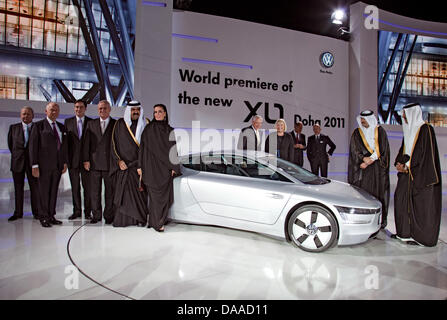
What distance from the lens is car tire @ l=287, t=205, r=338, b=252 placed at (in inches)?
118

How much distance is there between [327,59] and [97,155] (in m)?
6.76

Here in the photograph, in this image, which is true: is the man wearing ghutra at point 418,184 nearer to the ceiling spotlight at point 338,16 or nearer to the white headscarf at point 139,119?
the white headscarf at point 139,119

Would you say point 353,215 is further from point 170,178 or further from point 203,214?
point 170,178

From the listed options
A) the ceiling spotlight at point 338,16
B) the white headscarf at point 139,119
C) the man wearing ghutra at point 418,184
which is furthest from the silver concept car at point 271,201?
the ceiling spotlight at point 338,16

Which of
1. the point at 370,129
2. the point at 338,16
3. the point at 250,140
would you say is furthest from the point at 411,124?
the point at 338,16

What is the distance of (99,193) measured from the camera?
13.8ft

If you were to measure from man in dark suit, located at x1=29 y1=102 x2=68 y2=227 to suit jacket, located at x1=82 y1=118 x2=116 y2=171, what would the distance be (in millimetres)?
342

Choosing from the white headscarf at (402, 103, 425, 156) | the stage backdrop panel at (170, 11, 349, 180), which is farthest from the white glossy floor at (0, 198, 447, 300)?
the stage backdrop panel at (170, 11, 349, 180)

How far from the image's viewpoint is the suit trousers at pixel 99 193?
417cm

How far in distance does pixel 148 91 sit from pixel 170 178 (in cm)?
322

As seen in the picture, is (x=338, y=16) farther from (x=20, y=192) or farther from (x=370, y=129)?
(x=20, y=192)

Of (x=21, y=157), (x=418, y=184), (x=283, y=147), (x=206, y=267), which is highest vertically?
(x=283, y=147)

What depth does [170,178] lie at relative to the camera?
149 inches
